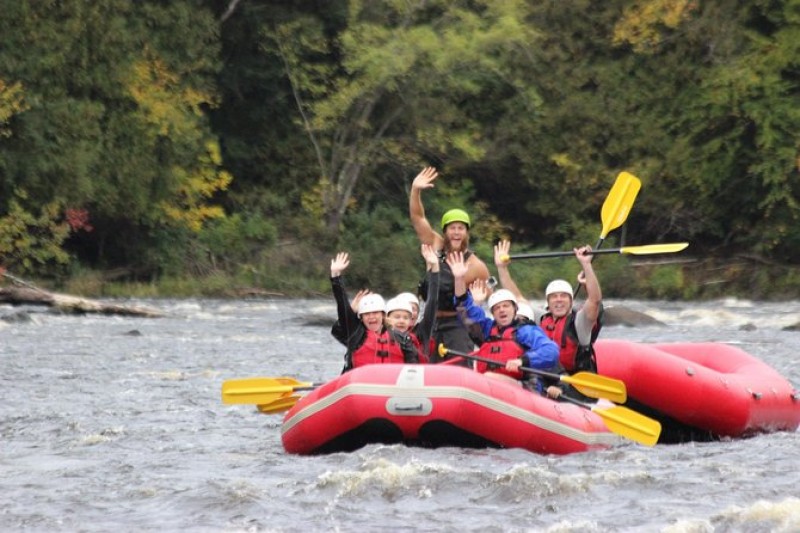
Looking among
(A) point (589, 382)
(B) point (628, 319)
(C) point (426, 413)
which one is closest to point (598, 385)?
(A) point (589, 382)

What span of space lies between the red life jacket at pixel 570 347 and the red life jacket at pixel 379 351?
1.03 m

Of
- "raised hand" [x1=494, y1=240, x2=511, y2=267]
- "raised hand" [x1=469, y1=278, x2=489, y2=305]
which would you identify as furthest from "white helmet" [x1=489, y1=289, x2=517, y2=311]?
"raised hand" [x1=494, y1=240, x2=511, y2=267]

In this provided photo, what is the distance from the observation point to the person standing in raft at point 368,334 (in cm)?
940

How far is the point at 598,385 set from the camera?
9453 mm

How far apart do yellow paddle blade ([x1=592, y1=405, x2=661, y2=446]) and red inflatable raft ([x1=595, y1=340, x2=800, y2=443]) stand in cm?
45

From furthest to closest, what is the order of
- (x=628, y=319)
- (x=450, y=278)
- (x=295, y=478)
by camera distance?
(x=628, y=319) → (x=450, y=278) → (x=295, y=478)

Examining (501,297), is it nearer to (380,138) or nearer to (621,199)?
(621,199)

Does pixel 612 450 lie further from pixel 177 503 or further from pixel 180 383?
pixel 180 383

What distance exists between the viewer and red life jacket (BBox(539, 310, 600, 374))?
32.4ft

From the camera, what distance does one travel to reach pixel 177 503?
7863 mm

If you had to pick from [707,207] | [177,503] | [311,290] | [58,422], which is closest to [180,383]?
[58,422]

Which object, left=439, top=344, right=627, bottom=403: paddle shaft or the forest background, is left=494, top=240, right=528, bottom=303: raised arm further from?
the forest background

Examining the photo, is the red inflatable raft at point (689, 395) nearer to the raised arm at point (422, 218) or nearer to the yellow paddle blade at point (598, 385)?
the yellow paddle blade at point (598, 385)

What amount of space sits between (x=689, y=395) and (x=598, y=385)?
929 millimetres
